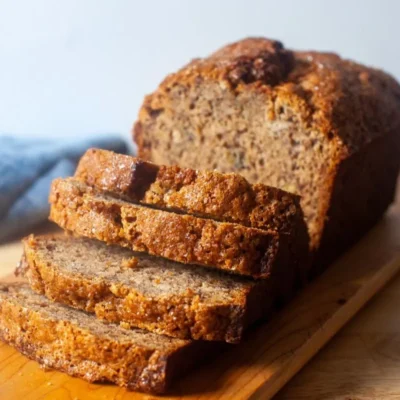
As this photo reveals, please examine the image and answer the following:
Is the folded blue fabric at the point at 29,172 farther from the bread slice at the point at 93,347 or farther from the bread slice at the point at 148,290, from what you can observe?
the bread slice at the point at 93,347

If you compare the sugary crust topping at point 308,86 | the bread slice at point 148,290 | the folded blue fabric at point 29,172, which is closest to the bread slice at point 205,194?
the bread slice at point 148,290

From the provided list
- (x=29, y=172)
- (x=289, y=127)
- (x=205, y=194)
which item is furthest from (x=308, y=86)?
(x=29, y=172)

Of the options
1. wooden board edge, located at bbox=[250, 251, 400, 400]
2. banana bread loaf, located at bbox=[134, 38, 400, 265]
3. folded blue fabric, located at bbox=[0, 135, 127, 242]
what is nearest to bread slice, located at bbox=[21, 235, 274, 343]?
wooden board edge, located at bbox=[250, 251, 400, 400]

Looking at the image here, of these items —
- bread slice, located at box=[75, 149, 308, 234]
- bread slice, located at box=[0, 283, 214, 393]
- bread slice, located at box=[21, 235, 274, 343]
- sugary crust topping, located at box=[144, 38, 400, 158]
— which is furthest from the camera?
sugary crust topping, located at box=[144, 38, 400, 158]

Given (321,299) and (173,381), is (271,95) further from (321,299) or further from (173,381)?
(173,381)

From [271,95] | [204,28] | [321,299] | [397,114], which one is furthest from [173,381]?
[204,28]

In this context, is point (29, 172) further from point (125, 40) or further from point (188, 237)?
point (188, 237)

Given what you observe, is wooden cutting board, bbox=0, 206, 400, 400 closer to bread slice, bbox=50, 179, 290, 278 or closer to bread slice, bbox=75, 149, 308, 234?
bread slice, bbox=50, 179, 290, 278
